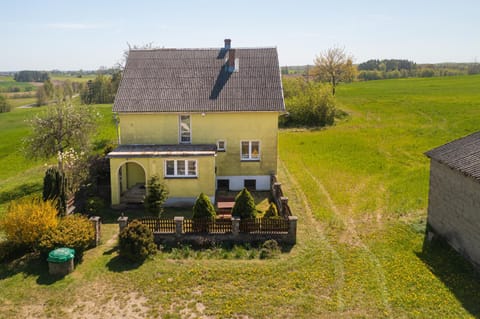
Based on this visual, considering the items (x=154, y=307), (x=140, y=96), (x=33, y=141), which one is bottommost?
(x=154, y=307)

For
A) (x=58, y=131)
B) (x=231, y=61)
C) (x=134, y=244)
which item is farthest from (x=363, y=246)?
(x=58, y=131)

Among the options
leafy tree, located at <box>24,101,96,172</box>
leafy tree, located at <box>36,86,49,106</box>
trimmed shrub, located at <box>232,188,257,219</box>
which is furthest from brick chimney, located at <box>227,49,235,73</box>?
leafy tree, located at <box>36,86,49,106</box>

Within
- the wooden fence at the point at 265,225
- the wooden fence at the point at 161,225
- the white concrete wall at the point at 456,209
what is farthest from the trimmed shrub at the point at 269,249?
the white concrete wall at the point at 456,209

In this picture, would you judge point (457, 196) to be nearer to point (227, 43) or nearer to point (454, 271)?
point (454, 271)

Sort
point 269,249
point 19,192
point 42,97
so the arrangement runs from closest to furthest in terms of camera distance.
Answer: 1. point 269,249
2. point 19,192
3. point 42,97

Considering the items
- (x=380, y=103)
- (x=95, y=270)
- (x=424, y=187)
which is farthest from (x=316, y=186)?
(x=380, y=103)

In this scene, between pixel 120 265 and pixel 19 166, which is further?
pixel 19 166

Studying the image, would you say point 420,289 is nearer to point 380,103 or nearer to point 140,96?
point 140,96
